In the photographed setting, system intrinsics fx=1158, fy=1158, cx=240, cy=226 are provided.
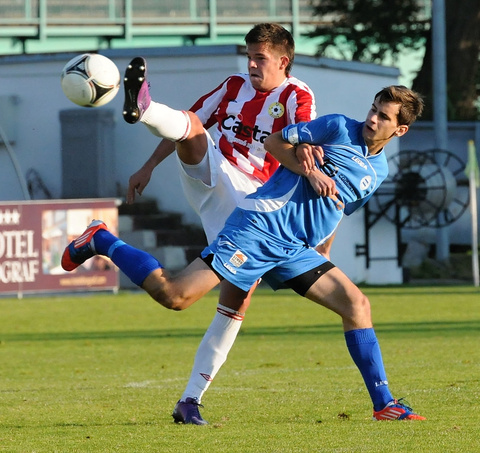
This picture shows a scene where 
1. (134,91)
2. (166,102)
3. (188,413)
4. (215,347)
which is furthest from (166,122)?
(166,102)

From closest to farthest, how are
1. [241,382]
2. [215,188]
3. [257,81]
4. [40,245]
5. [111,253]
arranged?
[111,253], [215,188], [257,81], [241,382], [40,245]

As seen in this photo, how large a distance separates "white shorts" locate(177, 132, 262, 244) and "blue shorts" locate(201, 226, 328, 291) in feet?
1.39

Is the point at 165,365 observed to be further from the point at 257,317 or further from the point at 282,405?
the point at 257,317

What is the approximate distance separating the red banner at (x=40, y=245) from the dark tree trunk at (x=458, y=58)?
1599cm

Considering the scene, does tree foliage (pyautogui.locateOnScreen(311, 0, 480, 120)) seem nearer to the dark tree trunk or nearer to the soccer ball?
the dark tree trunk

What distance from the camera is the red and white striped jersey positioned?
254 inches

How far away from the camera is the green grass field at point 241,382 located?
5.66 m

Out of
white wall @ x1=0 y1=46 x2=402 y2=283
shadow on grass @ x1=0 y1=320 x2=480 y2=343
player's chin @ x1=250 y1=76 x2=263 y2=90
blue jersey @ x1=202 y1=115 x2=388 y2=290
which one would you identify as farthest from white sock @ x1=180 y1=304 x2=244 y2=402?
white wall @ x1=0 y1=46 x2=402 y2=283

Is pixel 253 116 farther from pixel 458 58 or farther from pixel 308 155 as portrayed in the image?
pixel 458 58

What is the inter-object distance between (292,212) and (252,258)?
0.32 m

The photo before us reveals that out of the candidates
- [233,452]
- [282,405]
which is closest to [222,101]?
[282,405]

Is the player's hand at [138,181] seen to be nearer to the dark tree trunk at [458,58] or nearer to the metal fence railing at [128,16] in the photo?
the dark tree trunk at [458,58]

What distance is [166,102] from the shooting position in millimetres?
23281

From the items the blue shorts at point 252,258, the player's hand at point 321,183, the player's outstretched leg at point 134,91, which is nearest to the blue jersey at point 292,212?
the blue shorts at point 252,258
